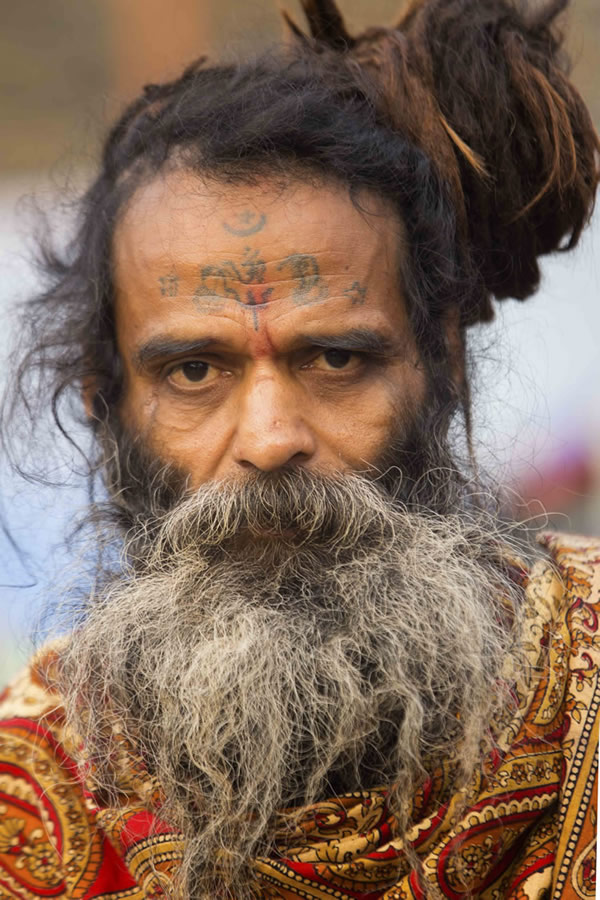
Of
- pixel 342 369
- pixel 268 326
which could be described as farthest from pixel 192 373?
pixel 342 369

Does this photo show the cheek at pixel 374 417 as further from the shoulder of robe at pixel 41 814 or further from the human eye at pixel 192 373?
the shoulder of robe at pixel 41 814

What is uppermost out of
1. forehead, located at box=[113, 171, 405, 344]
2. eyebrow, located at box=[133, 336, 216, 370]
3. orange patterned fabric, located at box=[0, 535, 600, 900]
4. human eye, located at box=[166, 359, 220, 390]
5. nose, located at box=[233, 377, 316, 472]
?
forehead, located at box=[113, 171, 405, 344]

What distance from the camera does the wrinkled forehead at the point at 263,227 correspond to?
1.79 m

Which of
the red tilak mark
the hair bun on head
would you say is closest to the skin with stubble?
the red tilak mark

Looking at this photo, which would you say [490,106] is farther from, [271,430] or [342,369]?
[271,430]

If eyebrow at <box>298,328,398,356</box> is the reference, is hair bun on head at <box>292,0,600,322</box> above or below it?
above

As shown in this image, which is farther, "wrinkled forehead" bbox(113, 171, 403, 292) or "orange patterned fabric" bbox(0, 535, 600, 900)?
"wrinkled forehead" bbox(113, 171, 403, 292)

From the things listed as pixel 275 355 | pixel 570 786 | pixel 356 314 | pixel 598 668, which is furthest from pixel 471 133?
pixel 570 786

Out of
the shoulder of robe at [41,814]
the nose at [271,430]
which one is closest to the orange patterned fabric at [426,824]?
the shoulder of robe at [41,814]

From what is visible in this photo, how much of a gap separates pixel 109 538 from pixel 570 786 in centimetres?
105

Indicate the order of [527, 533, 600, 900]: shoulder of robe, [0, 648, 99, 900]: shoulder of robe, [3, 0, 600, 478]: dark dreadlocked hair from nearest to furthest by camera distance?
1. [527, 533, 600, 900]: shoulder of robe
2. [0, 648, 99, 900]: shoulder of robe
3. [3, 0, 600, 478]: dark dreadlocked hair

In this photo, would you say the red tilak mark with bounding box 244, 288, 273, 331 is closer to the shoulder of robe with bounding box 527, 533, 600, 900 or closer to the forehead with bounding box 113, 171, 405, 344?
the forehead with bounding box 113, 171, 405, 344

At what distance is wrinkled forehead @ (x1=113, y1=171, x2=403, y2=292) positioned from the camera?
1793 mm

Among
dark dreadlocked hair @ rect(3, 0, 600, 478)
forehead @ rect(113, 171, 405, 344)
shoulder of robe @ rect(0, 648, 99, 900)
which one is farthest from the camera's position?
dark dreadlocked hair @ rect(3, 0, 600, 478)
